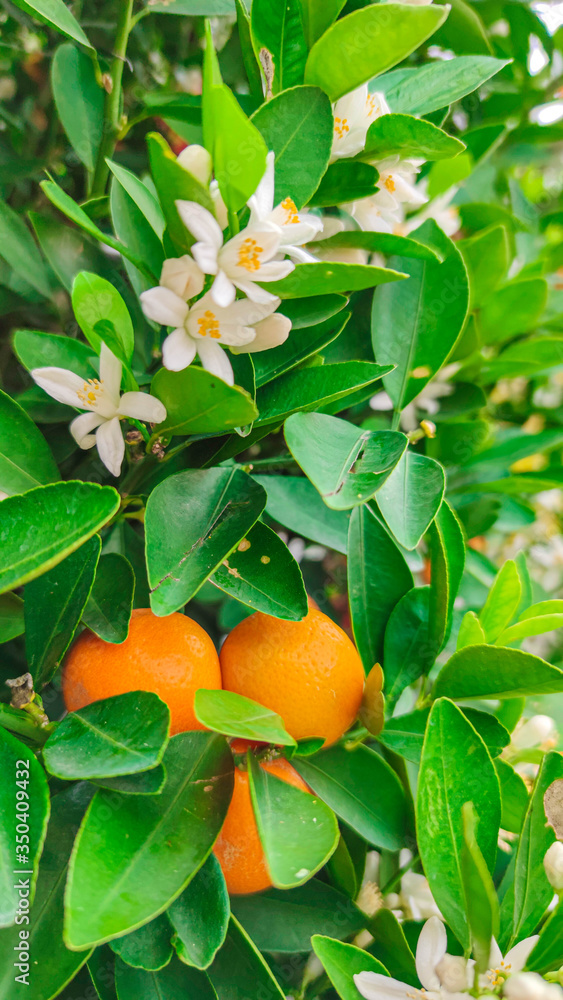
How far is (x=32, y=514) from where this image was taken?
43 cm

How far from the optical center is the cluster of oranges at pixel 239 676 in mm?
499

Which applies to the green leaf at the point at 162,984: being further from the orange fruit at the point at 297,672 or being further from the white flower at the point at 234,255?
the white flower at the point at 234,255

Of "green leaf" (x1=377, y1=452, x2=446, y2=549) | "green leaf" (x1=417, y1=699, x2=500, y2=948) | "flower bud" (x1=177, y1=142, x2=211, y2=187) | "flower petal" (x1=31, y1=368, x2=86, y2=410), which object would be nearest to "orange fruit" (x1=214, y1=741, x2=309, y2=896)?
"green leaf" (x1=417, y1=699, x2=500, y2=948)

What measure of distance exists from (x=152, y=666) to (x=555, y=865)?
33 cm

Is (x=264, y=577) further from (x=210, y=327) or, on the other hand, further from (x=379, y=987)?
(x=379, y=987)

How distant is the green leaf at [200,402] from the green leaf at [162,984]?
0.41m

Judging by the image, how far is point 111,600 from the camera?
524mm

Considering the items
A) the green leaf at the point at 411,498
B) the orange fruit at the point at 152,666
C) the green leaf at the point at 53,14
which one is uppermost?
the green leaf at the point at 53,14

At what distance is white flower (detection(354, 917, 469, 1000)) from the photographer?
0.48 meters

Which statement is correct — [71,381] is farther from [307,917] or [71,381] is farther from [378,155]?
[307,917]

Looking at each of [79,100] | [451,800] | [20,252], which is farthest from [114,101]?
[451,800]

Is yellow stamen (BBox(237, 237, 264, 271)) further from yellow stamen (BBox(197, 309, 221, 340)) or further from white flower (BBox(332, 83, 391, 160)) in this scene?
white flower (BBox(332, 83, 391, 160))

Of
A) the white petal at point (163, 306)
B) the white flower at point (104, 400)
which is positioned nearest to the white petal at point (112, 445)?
the white flower at point (104, 400)

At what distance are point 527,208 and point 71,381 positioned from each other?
0.86 metres
